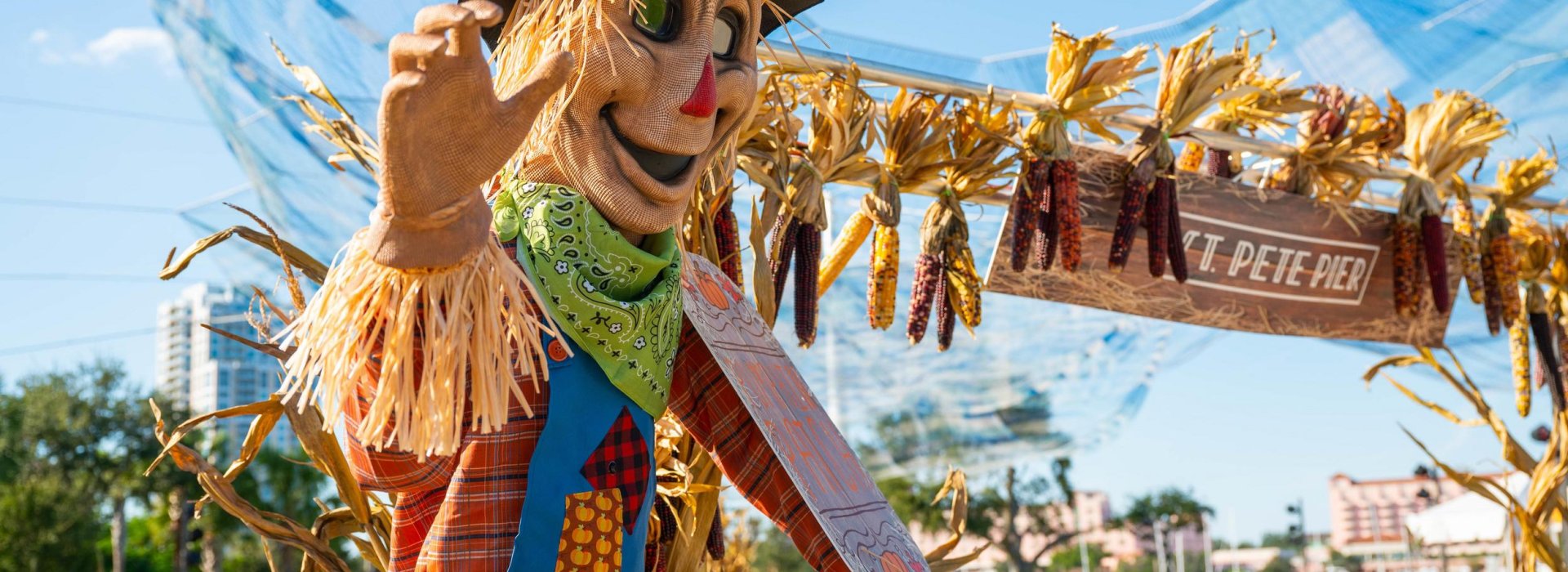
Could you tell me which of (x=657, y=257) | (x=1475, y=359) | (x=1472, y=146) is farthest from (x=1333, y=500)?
(x=657, y=257)

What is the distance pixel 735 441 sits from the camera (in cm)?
167

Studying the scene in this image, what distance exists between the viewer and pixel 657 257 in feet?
4.93

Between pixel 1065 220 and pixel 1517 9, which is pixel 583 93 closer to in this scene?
pixel 1065 220

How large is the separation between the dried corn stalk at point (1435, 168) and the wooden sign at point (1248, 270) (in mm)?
61

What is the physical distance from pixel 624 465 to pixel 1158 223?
1.94 metres

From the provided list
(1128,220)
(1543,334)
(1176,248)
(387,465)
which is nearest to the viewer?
(387,465)

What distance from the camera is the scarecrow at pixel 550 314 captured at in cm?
119

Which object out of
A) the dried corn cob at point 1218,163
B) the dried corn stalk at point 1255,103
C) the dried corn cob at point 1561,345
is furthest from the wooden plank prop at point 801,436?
the dried corn cob at point 1561,345

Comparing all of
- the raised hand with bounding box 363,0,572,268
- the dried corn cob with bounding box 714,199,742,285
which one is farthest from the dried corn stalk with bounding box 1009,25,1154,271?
the raised hand with bounding box 363,0,572,268

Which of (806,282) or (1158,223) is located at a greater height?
(1158,223)

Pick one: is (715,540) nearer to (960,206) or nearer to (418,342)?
(418,342)

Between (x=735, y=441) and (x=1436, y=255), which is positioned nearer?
(x=735, y=441)

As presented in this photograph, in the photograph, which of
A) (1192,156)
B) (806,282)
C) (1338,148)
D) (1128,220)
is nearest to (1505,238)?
(1338,148)

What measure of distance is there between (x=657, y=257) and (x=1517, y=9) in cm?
461
